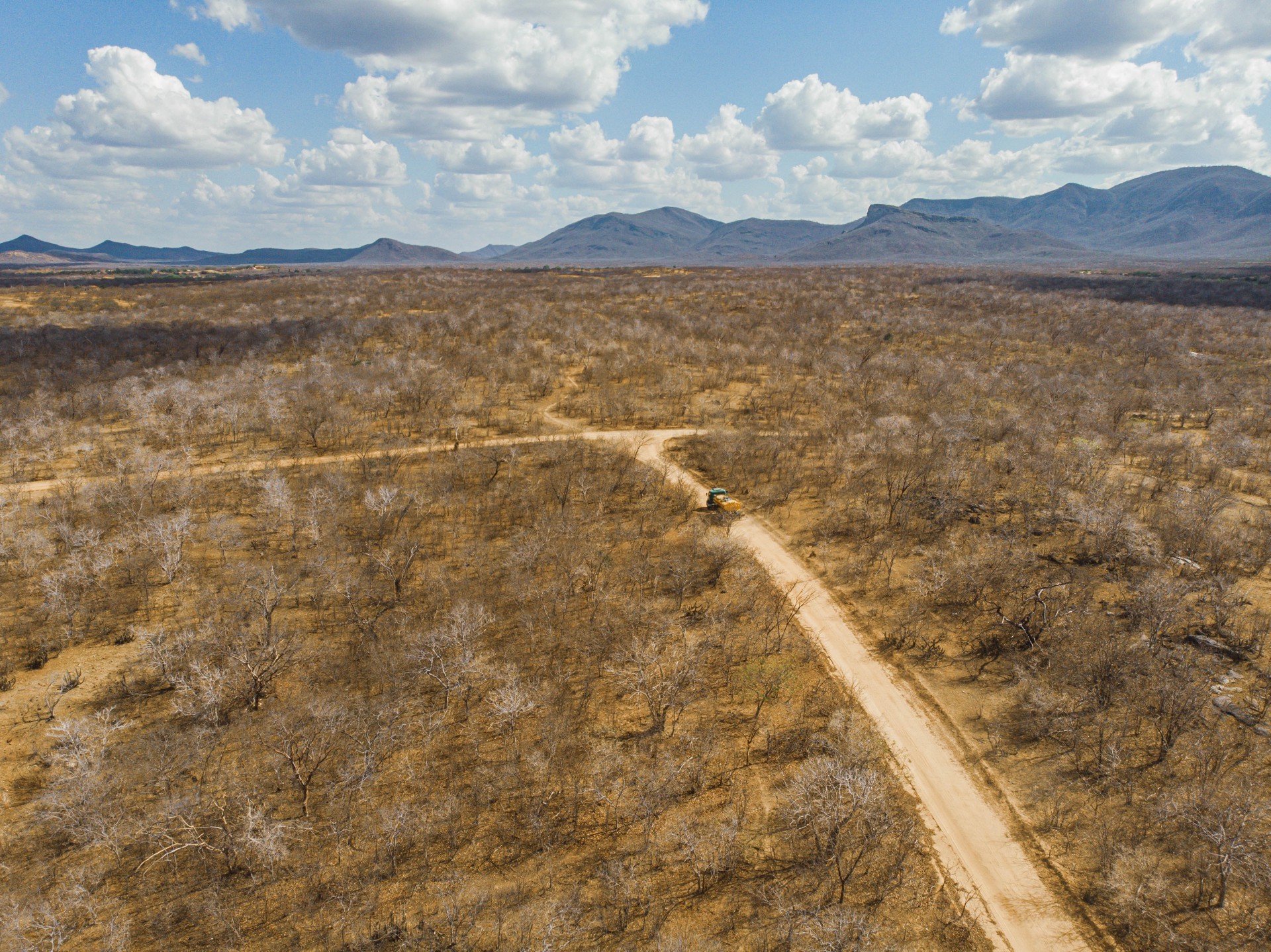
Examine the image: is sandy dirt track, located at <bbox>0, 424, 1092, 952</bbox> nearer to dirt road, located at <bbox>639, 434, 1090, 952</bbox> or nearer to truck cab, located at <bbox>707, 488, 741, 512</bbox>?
dirt road, located at <bbox>639, 434, 1090, 952</bbox>

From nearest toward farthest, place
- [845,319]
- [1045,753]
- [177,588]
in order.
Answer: [1045,753] < [177,588] < [845,319]

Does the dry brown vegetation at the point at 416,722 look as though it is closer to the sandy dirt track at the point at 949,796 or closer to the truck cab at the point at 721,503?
the sandy dirt track at the point at 949,796

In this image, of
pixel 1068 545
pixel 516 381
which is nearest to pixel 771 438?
pixel 1068 545

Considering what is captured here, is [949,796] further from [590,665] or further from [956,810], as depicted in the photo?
[590,665]

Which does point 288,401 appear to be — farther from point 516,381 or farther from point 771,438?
point 771,438

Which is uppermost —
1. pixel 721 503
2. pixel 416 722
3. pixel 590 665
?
pixel 721 503

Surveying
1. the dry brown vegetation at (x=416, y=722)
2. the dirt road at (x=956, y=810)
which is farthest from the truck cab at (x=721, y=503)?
the dirt road at (x=956, y=810)

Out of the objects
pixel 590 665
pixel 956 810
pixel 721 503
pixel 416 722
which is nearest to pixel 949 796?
pixel 956 810
